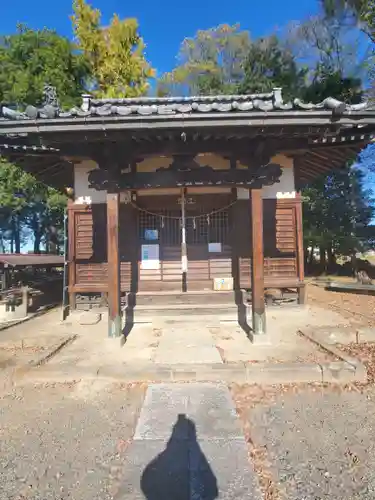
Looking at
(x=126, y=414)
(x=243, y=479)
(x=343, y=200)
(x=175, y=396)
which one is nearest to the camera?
(x=243, y=479)

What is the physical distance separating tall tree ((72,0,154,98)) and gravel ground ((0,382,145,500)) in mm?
15956

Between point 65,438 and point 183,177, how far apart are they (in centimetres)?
432

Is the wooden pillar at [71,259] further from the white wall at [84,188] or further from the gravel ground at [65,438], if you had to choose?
the gravel ground at [65,438]

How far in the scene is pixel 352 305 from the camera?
9570 mm

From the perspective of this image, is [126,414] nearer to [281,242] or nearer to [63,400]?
[63,400]

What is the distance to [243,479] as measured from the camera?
→ 2402 millimetres

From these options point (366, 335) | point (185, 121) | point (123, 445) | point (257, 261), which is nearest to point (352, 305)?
point (366, 335)

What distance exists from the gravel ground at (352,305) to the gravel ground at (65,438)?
5.69 metres

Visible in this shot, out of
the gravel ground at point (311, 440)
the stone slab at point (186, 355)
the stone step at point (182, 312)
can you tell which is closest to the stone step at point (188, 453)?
the gravel ground at point (311, 440)

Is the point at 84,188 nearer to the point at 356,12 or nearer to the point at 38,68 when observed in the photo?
the point at 38,68

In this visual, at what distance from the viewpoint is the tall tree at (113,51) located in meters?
16.8

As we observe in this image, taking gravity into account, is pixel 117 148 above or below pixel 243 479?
above

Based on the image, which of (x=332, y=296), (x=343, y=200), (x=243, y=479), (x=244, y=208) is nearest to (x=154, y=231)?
(x=244, y=208)

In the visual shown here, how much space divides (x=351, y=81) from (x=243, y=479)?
20062mm
